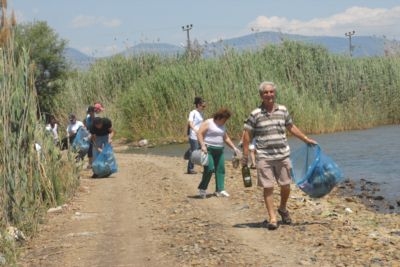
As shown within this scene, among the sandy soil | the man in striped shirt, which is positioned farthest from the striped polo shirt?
the sandy soil

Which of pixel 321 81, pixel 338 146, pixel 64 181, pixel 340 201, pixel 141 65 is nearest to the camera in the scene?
pixel 64 181

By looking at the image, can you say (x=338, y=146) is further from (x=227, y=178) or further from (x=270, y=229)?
(x=270, y=229)

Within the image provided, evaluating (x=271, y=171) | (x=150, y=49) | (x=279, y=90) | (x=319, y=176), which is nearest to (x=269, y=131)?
(x=271, y=171)

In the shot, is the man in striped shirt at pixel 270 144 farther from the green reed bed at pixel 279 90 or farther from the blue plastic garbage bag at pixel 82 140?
the green reed bed at pixel 279 90

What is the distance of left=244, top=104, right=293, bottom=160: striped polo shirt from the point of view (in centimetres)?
884

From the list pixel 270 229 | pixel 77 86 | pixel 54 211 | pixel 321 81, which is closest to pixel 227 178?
pixel 54 211

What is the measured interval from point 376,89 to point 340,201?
18.4 m

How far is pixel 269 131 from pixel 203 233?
1.53 m

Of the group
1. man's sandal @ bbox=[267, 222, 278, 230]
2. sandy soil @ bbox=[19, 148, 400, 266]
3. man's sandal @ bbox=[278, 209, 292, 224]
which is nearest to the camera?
sandy soil @ bbox=[19, 148, 400, 266]

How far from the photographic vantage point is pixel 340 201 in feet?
44.2

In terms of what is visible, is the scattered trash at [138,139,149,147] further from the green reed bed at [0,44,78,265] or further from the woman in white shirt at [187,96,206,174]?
the green reed bed at [0,44,78,265]

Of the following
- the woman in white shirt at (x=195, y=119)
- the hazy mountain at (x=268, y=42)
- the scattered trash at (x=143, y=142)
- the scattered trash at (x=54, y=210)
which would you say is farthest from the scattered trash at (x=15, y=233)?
the hazy mountain at (x=268, y=42)

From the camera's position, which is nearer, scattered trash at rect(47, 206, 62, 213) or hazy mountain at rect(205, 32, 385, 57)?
scattered trash at rect(47, 206, 62, 213)

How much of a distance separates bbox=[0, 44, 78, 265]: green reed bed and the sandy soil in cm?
32
